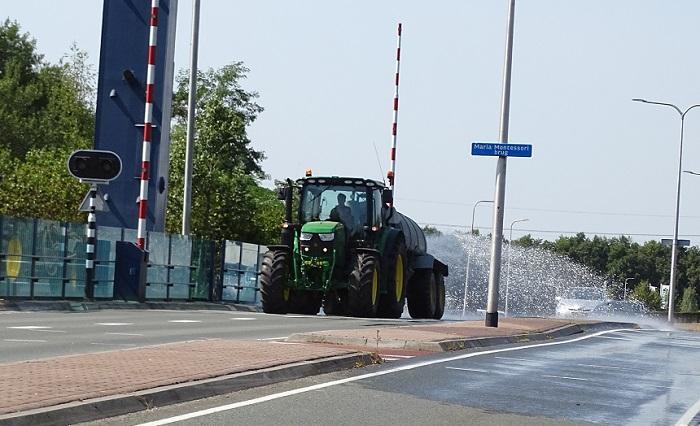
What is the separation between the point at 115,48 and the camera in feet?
123

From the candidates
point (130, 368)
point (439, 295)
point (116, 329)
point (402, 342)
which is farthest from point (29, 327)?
point (439, 295)

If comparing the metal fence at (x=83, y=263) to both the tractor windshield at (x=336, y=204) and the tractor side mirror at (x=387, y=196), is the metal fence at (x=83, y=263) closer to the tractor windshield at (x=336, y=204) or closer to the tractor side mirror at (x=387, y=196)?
the tractor windshield at (x=336, y=204)

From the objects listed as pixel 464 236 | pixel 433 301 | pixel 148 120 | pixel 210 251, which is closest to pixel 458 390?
pixel 148 120

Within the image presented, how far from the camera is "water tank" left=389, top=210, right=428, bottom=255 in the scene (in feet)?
109

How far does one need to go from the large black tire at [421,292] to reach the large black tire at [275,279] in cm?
538

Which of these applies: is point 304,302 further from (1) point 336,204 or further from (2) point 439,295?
(2) point 439,295

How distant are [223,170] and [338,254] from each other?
50983 millimetres

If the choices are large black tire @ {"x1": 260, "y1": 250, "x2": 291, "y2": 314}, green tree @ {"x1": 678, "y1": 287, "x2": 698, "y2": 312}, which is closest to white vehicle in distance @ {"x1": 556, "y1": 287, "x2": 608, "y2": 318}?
large black tire @ {"x1": 260, "y1": 250, "x2": 291, "y2": 314}

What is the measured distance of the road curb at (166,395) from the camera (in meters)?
9.35

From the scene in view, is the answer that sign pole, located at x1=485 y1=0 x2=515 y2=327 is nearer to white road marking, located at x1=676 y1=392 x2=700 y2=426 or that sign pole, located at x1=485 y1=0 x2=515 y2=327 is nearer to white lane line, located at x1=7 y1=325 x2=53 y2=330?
white lane line, located at x1=7 y1=325 x2=53 y2=330

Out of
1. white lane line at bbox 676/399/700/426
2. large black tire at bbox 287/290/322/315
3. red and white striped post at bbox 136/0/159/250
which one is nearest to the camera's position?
white lane line at bbox 676/399/700/426

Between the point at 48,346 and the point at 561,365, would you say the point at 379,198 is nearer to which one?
the point at 561,365

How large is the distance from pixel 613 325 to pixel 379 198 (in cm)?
962

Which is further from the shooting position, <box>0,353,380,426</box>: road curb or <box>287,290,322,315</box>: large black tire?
<box>287,290,322,315</box>: large black tire
